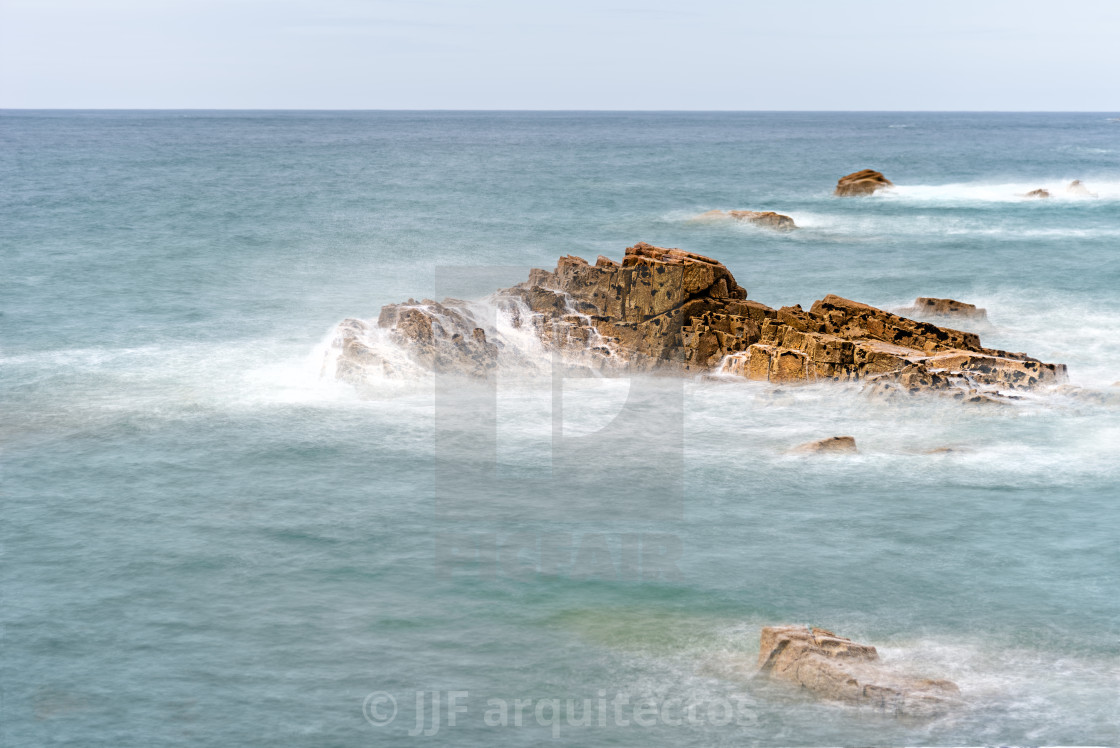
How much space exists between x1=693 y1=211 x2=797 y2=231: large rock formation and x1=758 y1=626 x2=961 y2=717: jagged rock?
42118 mm

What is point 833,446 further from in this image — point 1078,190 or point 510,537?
point 1078,190

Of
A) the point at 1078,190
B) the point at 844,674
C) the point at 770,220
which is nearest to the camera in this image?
the point at 844,674

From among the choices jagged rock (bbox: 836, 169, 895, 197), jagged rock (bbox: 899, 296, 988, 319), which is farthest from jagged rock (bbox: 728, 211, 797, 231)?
jagged rock (bbox: 899, 296, 988, 319)

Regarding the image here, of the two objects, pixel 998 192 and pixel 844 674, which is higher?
pixel 998 192

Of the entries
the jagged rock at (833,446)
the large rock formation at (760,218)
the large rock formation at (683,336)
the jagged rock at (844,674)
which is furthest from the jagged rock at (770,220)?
the jagged rock at (844,674)

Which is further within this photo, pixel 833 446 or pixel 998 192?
pixel 998 192

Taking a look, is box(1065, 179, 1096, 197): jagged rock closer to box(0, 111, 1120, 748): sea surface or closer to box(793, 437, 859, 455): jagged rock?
box(0, 111, 1120, 748): sea surface

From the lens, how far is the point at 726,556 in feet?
55.7

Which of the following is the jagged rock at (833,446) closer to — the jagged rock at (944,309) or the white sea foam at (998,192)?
the jagged rock at (944,309)

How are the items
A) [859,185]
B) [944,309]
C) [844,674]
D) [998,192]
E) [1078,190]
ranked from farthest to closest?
[998,192], [859,185], [1078,190], [944,309], [844,674]

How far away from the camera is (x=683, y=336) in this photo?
1067 inches

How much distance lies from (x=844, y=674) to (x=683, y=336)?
14938 mm

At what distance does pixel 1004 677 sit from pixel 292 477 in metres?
12.4

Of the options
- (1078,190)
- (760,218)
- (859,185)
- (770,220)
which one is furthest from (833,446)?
(1078,190)
